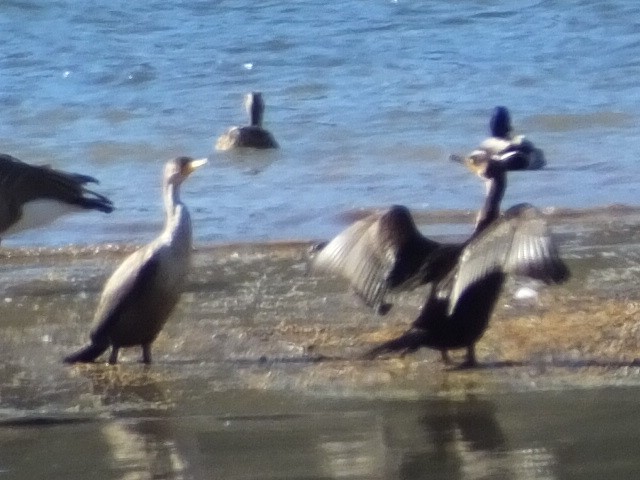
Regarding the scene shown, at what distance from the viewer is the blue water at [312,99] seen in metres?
12.1

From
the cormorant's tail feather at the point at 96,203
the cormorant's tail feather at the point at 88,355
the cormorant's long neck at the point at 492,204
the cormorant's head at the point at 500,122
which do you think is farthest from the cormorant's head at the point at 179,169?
the cormorant's head at the point at 500,122

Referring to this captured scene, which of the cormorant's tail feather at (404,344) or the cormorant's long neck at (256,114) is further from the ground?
the cormorant's tail feather at (404,344)

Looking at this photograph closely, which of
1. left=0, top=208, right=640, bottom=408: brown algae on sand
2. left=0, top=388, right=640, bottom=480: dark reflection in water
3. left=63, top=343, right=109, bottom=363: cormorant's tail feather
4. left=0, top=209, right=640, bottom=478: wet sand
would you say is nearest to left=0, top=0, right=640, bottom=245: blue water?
left=0, top=208, right=640, bottom=408: brown algae on sand

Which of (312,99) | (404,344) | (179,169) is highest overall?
(179,169)

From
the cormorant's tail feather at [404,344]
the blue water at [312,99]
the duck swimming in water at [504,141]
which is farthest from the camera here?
the blue water at [312,99]

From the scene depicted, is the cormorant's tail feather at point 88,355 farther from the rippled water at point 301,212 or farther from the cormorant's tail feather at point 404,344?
the cormorant's tail feather at point 404,344

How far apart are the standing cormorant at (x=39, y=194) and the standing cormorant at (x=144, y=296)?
2.87 metres

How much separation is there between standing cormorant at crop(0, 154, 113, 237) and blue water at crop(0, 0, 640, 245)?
0.63 metres

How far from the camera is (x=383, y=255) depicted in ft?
22.2

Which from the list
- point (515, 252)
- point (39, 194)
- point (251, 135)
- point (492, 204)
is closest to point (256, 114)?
point (251, 135)

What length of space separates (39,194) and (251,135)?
4581 mm

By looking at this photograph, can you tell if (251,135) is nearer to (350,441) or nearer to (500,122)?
(500,122)

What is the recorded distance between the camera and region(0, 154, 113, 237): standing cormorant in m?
10.0

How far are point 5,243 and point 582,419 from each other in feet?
19.3
